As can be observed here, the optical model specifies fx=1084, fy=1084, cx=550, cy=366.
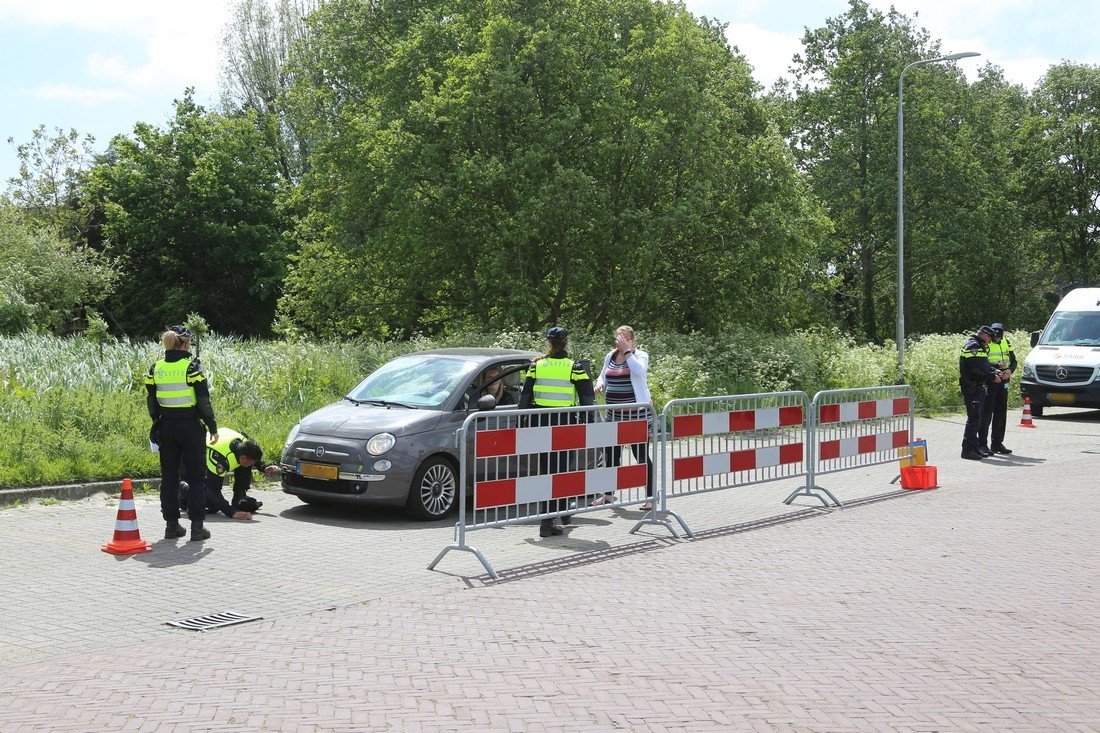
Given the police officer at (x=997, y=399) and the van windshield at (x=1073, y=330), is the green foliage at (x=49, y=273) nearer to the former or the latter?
the police officer at (x=997, y=399)

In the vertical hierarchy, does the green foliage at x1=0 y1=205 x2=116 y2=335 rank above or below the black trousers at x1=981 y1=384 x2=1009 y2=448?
above

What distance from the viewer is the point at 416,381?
11.2 m

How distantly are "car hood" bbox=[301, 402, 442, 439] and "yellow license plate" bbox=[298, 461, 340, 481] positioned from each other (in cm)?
32

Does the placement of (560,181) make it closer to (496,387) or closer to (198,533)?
(496,387)

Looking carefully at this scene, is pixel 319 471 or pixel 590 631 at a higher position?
pixel 319 471

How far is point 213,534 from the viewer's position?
950 centimetres

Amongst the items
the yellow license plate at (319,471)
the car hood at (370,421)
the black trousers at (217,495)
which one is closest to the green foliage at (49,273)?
the black trousers at (217,495)

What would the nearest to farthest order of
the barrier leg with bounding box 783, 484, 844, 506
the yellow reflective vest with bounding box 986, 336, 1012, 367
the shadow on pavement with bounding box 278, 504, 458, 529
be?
the shadow on pavement with bounding box 278, 504, 458, 529 < the barrier leg with bounding box 783, 484, 844, 506 < the yellow reflective vest with bounding box 986, 336, 1012, 367

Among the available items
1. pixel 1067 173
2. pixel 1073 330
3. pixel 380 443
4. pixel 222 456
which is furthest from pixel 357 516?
pixel 1067 173

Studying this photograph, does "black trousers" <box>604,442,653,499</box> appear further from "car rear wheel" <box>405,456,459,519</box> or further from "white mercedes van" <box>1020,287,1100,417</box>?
"white mercedes van" <box>1020,287,1100,417</box>

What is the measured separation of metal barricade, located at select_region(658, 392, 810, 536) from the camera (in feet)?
32.7

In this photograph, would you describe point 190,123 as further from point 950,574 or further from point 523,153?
point 950,574

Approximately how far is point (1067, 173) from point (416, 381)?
56.1 metres

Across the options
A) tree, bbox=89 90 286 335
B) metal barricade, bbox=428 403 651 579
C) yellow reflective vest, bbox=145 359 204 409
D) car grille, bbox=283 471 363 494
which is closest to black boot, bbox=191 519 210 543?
yellow reflective vest, bbox=145 359 204 409
